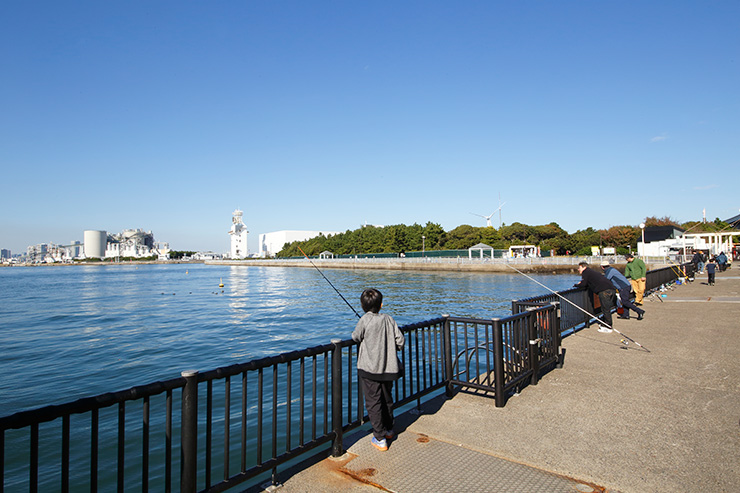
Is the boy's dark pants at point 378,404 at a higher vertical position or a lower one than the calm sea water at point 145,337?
higher

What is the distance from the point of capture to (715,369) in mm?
6562

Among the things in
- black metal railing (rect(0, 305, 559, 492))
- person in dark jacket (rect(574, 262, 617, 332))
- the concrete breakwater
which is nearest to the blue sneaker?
black metal railing (rect(0, 305, 559, 492))

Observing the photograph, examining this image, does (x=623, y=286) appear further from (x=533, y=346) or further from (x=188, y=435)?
(x=188, y=435)

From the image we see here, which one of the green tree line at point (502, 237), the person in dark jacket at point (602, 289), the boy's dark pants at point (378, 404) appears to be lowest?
the boy's dark pants at point (378, 404)

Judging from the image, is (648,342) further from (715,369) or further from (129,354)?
(129,354)

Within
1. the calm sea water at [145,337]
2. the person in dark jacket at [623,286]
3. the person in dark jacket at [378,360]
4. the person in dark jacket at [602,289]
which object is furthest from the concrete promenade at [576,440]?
the calm sea water at [145,337]

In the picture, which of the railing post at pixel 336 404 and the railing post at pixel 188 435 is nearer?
the railing post at pixel 188 435

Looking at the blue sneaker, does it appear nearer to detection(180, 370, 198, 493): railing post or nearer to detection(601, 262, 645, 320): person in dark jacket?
detection(180, 370, 198, 493): railing post

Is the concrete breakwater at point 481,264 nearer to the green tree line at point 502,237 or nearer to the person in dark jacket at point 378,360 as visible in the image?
the green tree line at point 502,237

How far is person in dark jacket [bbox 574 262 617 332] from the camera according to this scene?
31.7 ft

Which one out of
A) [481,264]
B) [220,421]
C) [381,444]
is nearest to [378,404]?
[381,444]

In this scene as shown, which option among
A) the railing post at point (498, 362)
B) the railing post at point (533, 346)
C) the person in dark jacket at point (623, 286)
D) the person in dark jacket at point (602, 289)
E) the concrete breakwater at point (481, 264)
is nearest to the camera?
the railing post at point (498, 362)

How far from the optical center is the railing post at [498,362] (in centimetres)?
508

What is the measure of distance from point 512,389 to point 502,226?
11427 centimetres
